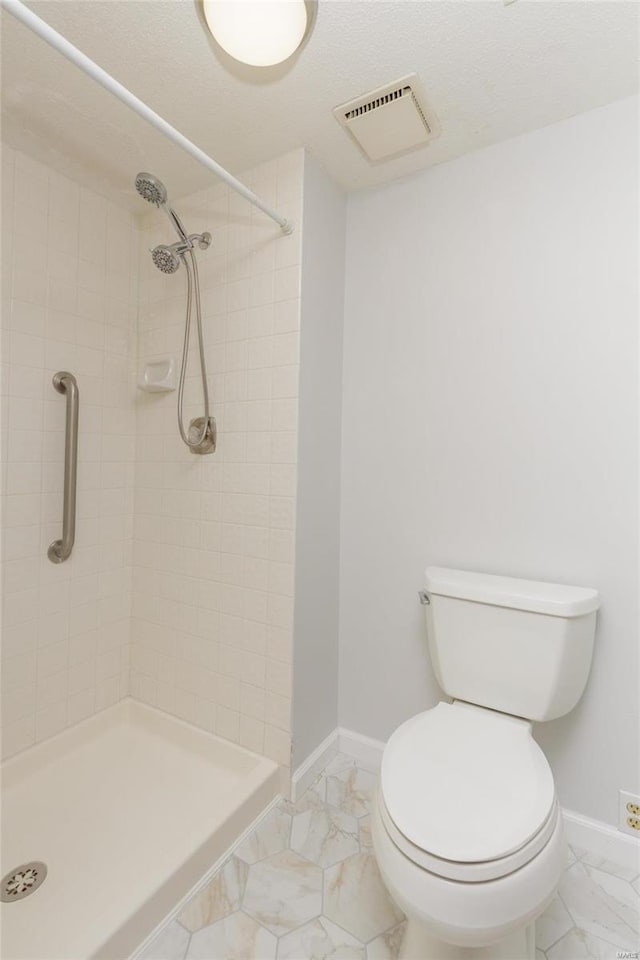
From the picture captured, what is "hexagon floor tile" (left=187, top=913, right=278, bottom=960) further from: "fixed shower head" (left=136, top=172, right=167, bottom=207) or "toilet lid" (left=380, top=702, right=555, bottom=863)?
"fixed shower head" (left=136, top=172, right=167, bottom=207)

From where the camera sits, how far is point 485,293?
1468mm

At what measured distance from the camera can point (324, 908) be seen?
3.71 feet

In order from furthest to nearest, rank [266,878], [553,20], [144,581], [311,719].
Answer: [144,581] < [311,719] < [266,878] < [553,20]

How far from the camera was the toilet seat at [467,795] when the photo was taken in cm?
82

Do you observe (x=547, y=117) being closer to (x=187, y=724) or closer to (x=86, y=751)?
(x=187, y=724)

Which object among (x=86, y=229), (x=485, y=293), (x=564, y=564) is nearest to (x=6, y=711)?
(x=86, y=229)

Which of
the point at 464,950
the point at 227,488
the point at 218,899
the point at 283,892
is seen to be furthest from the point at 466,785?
the point at 227,488

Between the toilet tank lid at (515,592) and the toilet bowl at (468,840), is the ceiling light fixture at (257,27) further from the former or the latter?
the toilet bowl at (468,840)

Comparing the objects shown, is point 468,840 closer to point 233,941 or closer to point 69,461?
point 233,941

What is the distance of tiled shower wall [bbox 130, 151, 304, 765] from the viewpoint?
1492 millimetres

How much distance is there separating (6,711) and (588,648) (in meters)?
1.78

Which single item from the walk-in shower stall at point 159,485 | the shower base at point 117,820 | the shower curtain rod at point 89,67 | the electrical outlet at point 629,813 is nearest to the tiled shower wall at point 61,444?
the walk-in shower stall at point 159,485

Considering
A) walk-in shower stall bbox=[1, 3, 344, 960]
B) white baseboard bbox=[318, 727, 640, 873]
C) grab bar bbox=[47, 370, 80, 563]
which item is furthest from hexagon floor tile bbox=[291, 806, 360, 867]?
grab bar bbox=[47, 370, 80, 563]

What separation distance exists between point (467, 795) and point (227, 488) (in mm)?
1109
